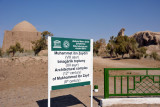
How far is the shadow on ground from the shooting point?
5094 millimetres

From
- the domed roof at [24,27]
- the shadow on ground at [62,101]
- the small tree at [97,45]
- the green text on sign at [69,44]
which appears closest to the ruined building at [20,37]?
the domed roof at [24,27]

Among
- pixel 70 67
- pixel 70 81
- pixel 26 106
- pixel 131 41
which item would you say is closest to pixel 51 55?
pixel 70 67

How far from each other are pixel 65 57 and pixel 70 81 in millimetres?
712

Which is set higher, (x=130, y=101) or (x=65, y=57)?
(x=65, y=57)

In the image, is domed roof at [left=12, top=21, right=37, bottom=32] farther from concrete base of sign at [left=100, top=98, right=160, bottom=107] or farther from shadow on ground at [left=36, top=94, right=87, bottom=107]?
concrete base of sign at [left=100, top=98, right=160, bottom=107]

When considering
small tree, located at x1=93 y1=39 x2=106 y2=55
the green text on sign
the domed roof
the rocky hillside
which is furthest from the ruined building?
the green text on sign

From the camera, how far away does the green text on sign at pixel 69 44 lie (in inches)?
155

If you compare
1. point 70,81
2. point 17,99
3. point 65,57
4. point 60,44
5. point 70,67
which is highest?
point 60,44

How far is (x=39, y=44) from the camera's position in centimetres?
3497

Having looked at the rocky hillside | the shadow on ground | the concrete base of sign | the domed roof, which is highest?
the domed roof

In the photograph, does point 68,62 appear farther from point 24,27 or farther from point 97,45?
point 24,27

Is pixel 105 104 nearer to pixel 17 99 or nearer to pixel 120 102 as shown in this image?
pixel 120 102

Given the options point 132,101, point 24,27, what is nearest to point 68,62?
point 132,101

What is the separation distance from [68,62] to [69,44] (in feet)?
1.69
